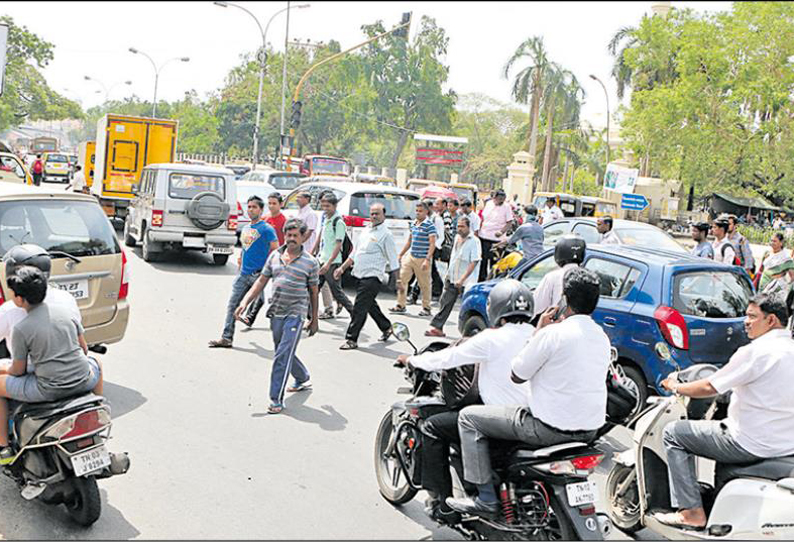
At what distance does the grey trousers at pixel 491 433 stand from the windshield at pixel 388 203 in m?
9.41

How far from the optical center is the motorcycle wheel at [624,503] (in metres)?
4.97

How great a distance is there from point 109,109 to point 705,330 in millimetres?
109991

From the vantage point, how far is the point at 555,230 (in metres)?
14.2

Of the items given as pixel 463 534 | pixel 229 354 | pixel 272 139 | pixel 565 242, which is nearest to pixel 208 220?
pixel 229 354

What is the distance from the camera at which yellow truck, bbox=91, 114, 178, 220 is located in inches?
829

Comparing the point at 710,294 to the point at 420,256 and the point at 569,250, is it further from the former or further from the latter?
the point at 420,256

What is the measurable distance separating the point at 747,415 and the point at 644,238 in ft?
28.2

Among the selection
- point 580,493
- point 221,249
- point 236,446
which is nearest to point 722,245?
point 236,446

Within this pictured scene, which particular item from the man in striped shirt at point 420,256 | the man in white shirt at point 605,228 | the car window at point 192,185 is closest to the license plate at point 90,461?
the man in striped shirt at point 420,256

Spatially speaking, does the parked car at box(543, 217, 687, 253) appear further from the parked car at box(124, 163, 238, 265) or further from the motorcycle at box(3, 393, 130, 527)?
the motorcycle at box(3, 393, 130, 527)

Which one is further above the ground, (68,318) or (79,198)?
(79,198)

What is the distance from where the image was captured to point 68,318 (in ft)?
15.7

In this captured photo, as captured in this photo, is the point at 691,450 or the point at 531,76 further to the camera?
the point at 531,76

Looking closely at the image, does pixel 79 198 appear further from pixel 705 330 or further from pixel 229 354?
pixel 705 330
